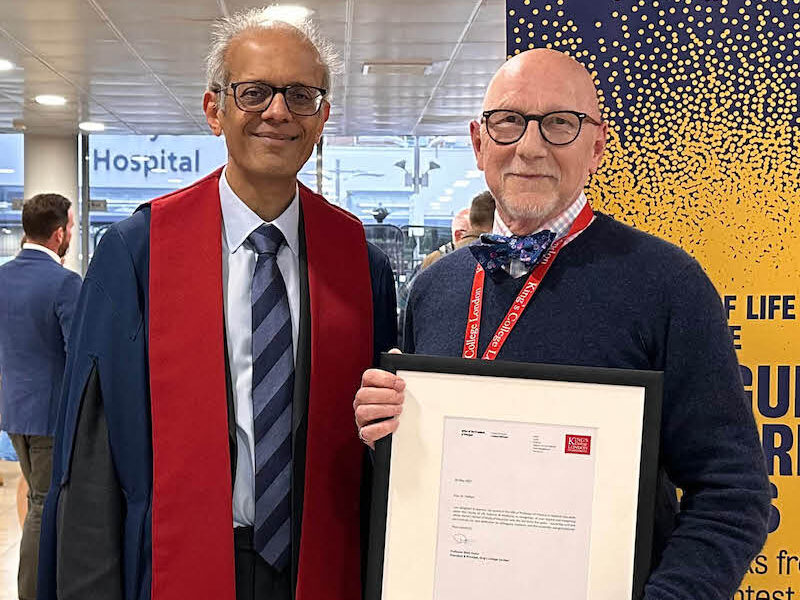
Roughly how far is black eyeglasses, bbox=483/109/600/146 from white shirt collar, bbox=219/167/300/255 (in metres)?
0.49

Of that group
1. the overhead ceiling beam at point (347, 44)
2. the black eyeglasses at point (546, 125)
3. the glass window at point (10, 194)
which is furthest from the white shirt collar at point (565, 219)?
the glass window at point (10, 194)

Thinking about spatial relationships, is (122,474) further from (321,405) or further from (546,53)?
(546,53)

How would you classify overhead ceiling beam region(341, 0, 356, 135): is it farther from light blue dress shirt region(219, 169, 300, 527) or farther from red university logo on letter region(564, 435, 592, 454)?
red university logo on letter region(564, 435, 592, 454)

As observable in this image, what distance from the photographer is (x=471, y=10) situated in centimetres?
574

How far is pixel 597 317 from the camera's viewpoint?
63.0 inches

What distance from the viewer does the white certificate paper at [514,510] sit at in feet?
4.89

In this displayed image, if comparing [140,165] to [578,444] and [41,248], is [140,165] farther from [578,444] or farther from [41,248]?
[578,444]

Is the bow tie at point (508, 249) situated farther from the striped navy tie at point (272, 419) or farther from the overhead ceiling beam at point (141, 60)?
the overhead ceiling beam at point (141, 60)

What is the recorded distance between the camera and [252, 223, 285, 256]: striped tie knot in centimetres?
189

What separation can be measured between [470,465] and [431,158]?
9840 millimetres

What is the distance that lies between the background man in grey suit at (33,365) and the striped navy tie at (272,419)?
9.81 feet

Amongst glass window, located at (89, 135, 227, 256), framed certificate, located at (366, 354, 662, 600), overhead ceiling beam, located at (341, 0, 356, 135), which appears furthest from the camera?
glass window, located at (89, 135, 227, 256)

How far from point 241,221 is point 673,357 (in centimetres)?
88

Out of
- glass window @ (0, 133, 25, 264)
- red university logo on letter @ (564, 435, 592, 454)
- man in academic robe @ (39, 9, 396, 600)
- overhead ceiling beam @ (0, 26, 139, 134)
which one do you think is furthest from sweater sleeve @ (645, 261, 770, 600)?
glass window @ (0, 133, 25, 264)
